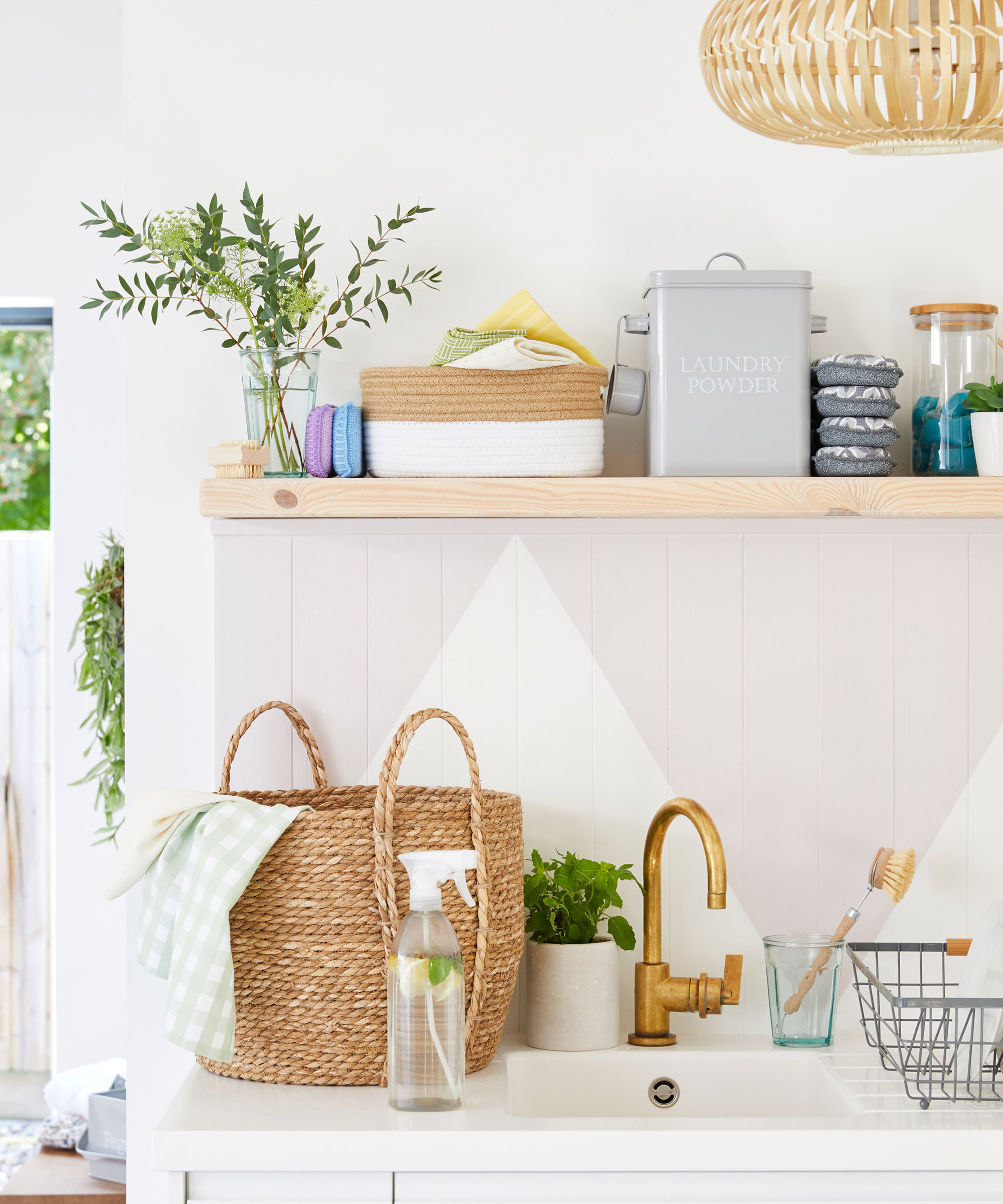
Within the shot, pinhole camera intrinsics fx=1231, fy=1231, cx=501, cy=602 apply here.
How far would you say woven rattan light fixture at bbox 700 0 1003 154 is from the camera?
847 mm

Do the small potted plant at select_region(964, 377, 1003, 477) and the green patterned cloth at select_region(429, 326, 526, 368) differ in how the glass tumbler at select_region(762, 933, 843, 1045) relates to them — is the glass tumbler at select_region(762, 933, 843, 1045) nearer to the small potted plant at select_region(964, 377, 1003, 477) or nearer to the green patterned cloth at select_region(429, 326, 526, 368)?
the small potted plant at select_region(964, 377, 1003, 477)

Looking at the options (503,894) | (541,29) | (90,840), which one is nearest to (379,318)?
(541,29)

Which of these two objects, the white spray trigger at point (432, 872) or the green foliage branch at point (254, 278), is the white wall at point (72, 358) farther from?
the white spray trigger at point (432, 872)

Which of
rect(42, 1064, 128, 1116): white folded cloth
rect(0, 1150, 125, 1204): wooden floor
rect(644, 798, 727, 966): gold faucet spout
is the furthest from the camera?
rect(42, 1064, 128, 1116): white folded cloth

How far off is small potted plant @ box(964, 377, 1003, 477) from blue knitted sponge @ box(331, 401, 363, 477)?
76 centimetres

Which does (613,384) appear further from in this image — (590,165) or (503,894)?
(503,894)

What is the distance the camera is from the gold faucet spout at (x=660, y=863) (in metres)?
1.46

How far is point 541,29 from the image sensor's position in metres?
1.67

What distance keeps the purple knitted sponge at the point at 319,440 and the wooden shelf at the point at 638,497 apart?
53mm

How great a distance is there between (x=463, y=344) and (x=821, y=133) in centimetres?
64

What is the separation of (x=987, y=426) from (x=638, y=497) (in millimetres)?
439

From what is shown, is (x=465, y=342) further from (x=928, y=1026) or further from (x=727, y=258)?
(x=928, y=1026)

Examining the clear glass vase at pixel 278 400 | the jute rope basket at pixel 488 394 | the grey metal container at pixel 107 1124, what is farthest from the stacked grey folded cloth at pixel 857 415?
the grey metal container at pixel 107 1124

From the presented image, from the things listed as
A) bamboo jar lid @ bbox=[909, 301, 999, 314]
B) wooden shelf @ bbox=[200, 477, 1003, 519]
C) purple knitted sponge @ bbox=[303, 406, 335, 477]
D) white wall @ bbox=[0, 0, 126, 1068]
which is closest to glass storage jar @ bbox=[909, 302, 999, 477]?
bamboo jar lid @ bbox=[909, 301, 999, 314]
